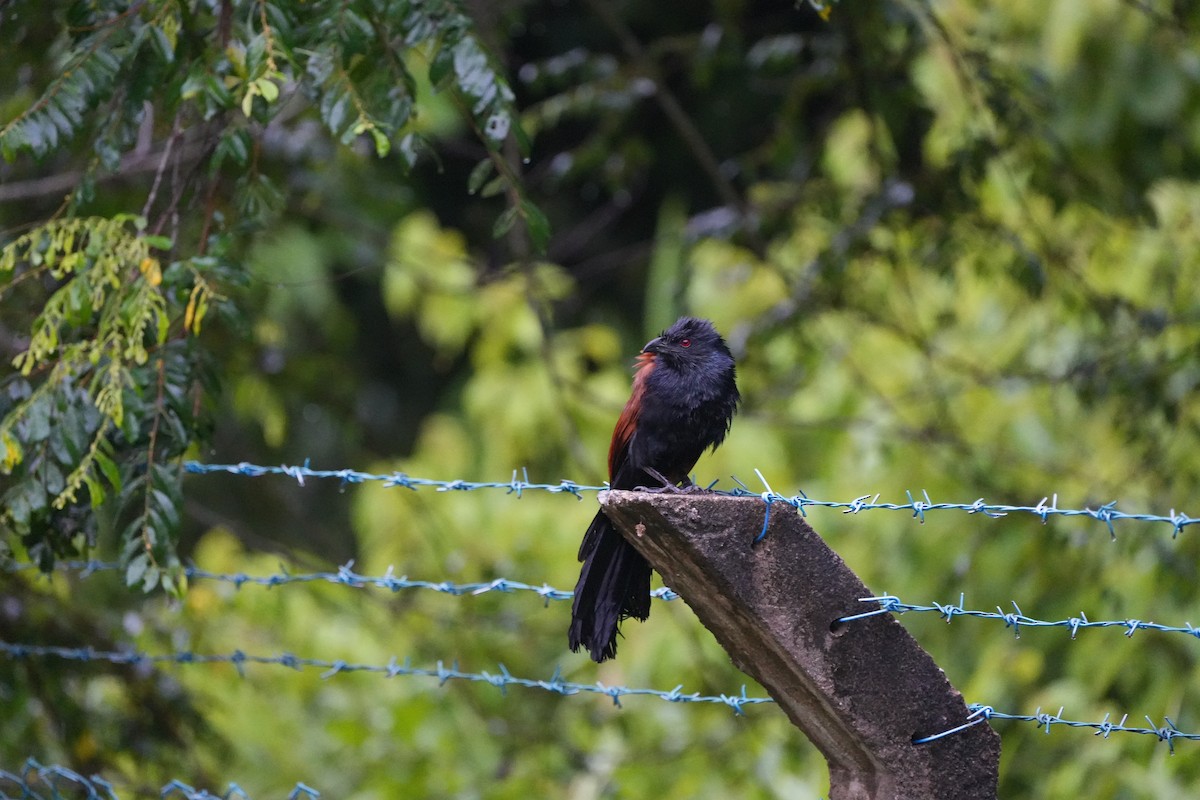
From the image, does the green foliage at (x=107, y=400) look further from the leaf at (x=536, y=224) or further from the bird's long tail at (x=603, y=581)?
the bird's long tail at (x=603, y=581)

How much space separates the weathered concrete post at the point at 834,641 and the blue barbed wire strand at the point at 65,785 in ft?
3.65

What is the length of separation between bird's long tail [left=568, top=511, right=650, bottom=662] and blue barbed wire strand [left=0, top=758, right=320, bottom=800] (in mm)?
726

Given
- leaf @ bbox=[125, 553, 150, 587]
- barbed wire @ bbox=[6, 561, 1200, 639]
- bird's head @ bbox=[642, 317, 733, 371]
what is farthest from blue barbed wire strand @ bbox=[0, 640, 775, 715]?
bird's head @ bbox=[642, 317, 733, 371]

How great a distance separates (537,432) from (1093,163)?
3.43m

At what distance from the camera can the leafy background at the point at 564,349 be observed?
2.36m

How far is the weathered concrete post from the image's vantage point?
169 centimetres

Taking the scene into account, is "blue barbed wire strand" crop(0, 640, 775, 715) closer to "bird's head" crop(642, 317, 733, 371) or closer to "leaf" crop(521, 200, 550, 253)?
"bird's head" crop(642, 317, 733, 371)

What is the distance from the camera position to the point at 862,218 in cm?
436

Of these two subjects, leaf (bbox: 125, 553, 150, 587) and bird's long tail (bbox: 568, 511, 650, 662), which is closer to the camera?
bird's long tail (bbox: 568, 511, 650, 662)

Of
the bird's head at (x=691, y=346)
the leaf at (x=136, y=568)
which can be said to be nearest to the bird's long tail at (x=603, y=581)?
the bird's head at (x=691, y=346)

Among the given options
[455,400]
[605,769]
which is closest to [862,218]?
[605,769]

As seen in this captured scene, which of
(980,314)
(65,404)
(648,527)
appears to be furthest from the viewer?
(980,314)

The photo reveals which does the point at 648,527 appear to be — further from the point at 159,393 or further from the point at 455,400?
the point at 455,400

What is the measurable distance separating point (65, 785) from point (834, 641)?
2.72 m
